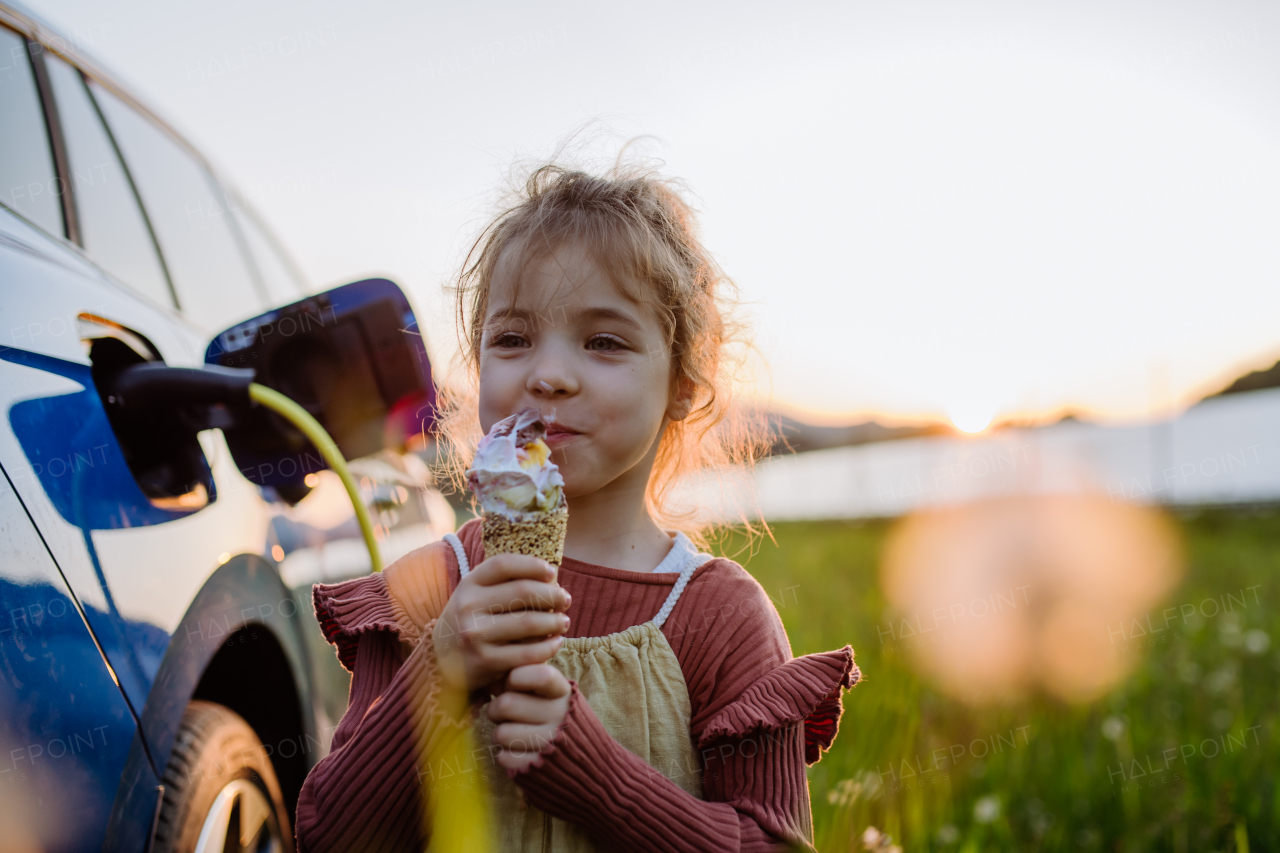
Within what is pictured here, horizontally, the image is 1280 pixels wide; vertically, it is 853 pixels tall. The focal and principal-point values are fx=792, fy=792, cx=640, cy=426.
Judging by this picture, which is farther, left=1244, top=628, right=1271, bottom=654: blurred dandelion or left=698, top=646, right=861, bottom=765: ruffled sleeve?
left=1244, top=628, right=1271, bottom=654: blurred dandelion

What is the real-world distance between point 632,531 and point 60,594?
0.89 m

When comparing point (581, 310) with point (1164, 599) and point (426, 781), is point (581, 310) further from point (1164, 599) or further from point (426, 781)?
point (1164, 599)

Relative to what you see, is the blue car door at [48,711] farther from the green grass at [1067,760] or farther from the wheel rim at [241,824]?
the green grass at [1067,760]

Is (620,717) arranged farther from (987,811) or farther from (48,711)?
(987,811)

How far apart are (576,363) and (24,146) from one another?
124cm

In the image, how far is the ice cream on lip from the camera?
3.78 feet

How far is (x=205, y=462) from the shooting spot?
1.60 m

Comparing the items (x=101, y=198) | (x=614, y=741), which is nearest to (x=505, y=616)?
(x=614, y=741)

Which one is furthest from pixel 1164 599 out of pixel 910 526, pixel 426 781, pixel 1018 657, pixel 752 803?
pixel 426 781

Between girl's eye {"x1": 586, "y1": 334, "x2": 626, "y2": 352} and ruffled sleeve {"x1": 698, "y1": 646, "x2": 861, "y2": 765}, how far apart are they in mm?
611

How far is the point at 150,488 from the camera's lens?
141cm

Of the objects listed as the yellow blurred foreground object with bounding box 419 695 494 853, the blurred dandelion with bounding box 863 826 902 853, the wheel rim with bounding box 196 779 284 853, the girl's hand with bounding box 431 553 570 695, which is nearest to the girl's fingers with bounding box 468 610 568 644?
the girl's hand with bounding box 431 553 570 695

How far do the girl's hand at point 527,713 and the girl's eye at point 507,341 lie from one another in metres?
0.56

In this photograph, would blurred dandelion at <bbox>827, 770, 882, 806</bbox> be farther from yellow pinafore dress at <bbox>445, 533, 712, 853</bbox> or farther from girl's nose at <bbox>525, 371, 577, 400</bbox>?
girl's nose at <bbox>525, 371, 577, 400</bbox>
